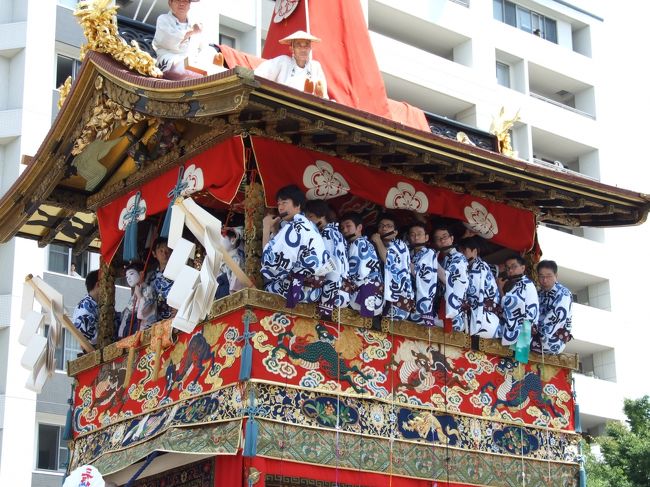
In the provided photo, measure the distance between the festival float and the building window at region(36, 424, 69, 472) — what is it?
41.0 ft

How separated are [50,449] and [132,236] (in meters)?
14.0

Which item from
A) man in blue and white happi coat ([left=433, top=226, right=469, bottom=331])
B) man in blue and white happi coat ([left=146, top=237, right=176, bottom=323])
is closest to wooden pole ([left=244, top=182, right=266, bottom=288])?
man in blue and white happi coat ([left=146, top=237, right=176, bottom=323])

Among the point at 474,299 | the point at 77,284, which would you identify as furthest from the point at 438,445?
the point at 77,284

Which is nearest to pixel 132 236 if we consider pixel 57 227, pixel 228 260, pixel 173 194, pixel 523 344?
pixel 173 194

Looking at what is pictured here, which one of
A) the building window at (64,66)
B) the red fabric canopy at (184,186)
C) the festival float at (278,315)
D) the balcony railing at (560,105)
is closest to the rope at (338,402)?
the festival float at (278,315)

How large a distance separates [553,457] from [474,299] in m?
1.81

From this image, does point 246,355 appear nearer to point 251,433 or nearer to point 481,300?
point 251,433

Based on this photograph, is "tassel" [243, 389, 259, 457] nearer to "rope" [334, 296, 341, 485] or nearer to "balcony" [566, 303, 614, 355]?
"rope" [334, 296, 341, 485]

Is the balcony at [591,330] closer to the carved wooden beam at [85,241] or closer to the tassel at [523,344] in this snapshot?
the carved wooden beam at [85,241]

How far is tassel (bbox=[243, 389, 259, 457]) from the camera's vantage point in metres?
10.3

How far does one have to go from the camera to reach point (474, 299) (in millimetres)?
12055

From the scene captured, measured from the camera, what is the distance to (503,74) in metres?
39.1

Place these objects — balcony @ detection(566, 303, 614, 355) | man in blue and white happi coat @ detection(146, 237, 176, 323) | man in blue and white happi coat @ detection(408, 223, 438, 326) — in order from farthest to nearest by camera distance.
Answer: balcony @ detection(566, 303, 614, 355)
man in blue and white happi coat @ detection(146, 237, 176, 323)
man in blue and white happi coat @ detection(408, 223, 438, 326)

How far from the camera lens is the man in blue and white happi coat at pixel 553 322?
1254cm
